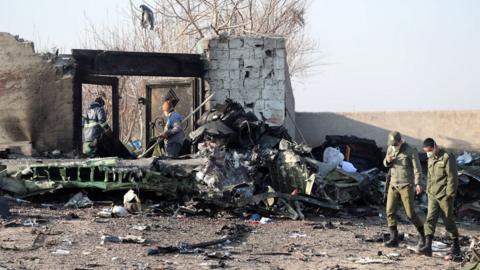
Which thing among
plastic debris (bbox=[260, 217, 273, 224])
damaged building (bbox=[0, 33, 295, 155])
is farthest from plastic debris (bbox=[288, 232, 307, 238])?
damaged building (bbox=[0, 33, 295, 155])

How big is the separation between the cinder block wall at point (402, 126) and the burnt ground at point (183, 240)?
8957 mm

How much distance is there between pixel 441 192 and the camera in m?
8.66

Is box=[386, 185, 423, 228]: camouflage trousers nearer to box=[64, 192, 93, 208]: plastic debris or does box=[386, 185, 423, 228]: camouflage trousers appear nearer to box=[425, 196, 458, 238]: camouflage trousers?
box=[425, 196, 458, 238]: camouflage trousers

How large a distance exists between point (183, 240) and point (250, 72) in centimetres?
786

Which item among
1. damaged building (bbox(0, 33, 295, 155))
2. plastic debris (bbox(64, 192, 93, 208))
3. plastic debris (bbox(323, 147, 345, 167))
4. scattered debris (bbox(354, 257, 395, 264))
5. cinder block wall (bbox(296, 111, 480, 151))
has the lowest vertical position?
scattered debris (bbox(354, 257, 395, 264))

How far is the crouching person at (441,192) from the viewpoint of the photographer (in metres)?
8.59

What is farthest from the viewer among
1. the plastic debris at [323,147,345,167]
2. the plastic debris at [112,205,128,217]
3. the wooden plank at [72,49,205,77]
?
the wooden plank at [72,49,205,77]

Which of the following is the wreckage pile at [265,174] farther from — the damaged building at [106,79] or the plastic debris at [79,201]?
the damaged building at [106,79]

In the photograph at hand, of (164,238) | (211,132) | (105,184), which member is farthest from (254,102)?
(164,238)

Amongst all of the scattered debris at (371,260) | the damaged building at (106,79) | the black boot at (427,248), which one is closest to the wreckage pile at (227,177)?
Result: the black boot at (427,248)

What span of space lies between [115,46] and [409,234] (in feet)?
77.6

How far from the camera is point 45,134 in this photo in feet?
49.6

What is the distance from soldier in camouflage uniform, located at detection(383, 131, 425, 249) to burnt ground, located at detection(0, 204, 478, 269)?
346mm

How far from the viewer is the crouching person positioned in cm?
859
